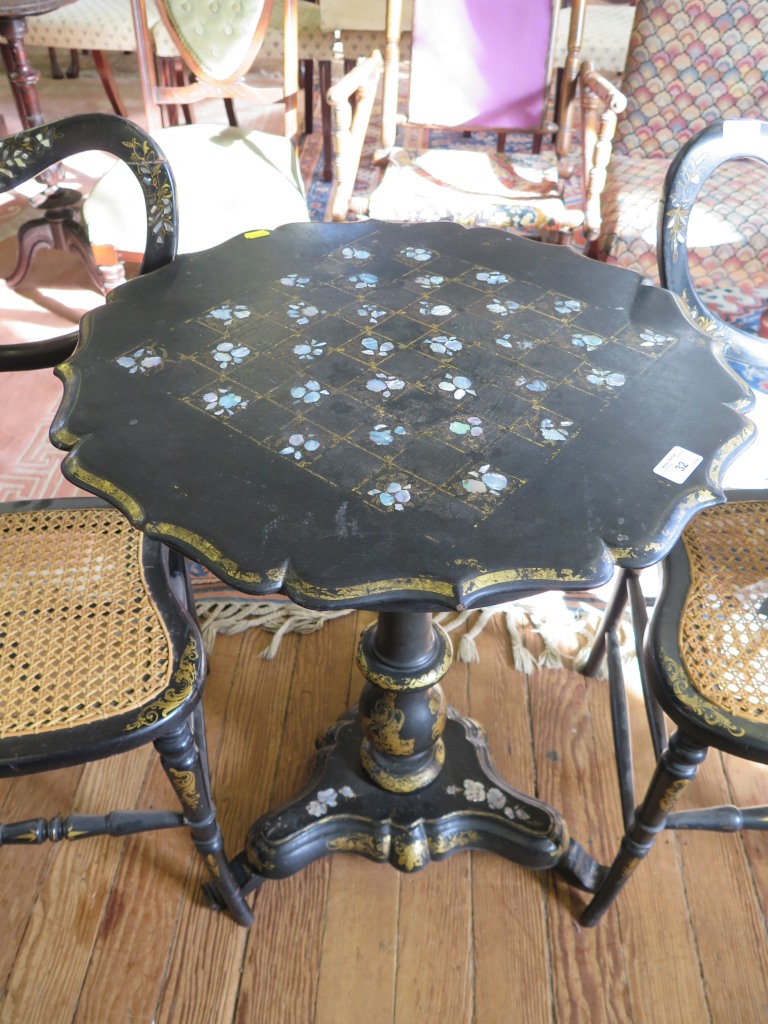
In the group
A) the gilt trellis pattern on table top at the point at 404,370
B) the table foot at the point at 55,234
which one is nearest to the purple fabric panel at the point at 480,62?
the table foot at the point at 55,234

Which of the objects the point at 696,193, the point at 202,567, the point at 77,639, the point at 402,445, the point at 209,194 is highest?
the point at 696,193

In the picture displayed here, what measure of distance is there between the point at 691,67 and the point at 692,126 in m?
0.16

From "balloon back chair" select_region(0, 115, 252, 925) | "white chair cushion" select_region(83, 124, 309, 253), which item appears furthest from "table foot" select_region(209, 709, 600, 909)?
"white chair cushion" select_region(83, 124, 309, 253)

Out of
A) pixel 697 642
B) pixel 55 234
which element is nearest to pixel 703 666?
pixel 697 642

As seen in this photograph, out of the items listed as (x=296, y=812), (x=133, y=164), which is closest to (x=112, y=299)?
(x=133, y=164)

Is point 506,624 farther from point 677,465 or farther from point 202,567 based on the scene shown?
point 677,465

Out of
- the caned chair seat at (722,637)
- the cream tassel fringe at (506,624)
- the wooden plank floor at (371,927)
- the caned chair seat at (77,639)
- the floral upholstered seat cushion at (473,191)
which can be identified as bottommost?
the wooden plank floor at (371,927)

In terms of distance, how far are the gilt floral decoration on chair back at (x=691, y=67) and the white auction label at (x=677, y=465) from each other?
191cm

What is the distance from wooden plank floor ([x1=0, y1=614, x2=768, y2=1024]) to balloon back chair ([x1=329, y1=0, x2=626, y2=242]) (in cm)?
143

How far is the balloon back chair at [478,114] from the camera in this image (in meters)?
2.23

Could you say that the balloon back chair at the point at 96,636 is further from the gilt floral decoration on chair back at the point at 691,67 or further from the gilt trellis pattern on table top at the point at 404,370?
the gilt floral decoration on chair back at the point at 691,67

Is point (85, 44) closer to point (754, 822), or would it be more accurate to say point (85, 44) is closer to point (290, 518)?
point (290, 518)

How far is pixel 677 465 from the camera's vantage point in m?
0.97

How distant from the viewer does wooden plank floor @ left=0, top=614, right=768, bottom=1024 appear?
125 centimetres
